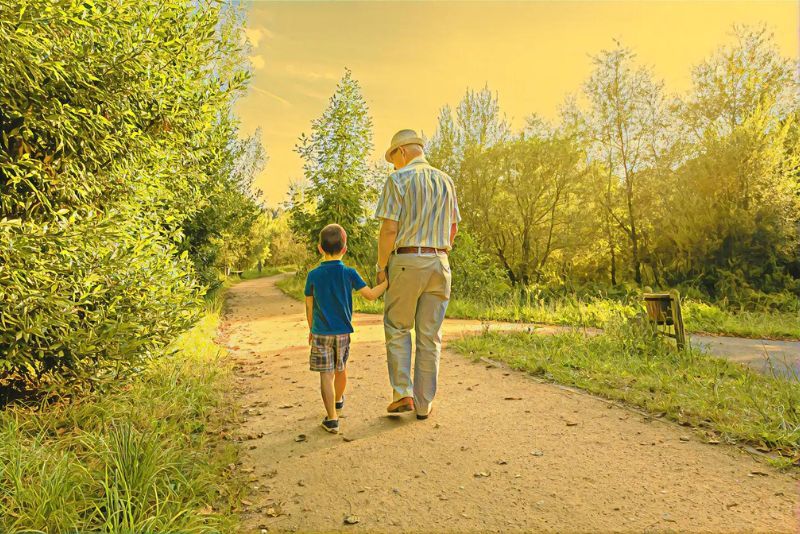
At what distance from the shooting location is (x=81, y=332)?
162 inches

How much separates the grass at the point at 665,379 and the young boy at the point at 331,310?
2.85 m

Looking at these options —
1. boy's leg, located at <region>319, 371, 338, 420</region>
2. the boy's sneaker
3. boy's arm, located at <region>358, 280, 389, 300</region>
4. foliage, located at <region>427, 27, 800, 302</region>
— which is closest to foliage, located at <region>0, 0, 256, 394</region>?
boy's leg, located at <region>319, 371, 338, 420</region>

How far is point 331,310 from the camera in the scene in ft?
14.4

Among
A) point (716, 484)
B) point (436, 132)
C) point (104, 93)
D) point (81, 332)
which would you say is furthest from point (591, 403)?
point (436, 132)

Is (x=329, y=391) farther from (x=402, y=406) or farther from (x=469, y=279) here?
(x=469, y=279)

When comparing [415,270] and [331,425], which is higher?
[415,270]

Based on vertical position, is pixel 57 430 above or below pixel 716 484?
above

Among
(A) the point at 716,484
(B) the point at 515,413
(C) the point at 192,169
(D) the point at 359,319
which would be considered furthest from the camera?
(D) the point at 359,319

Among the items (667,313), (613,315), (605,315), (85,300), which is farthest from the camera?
(605,315)

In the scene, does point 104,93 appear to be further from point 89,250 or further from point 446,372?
point 446,372

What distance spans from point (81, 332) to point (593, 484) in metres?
4.06

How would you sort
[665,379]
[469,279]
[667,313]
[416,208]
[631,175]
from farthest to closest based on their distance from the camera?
[631,175] < [469,279] < [667,313] < [665,379] < [416,208]

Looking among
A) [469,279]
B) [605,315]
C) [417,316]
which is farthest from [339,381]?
[469,279]

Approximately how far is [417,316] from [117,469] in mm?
2594
